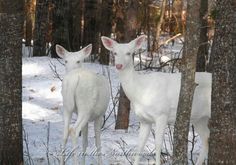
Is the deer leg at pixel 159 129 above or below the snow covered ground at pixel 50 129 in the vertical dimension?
above

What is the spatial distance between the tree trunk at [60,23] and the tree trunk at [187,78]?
12.5m

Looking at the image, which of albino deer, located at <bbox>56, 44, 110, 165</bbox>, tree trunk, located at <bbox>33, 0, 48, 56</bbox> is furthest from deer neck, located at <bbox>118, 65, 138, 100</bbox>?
tree trunk, located at <bbox>33, 0, 48, 56</bbox>

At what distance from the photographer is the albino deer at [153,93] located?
698cm

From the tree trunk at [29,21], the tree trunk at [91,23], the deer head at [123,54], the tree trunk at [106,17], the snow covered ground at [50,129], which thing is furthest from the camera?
the tree trunk at [29,21]

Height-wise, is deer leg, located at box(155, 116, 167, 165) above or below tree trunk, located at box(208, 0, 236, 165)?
below

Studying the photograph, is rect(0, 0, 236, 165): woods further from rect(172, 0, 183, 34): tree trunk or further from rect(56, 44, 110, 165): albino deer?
rect(172, 0, 183, 34): tree trunk

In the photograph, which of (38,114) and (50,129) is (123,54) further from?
(38,114)

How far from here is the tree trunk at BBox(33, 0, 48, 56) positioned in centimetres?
1920

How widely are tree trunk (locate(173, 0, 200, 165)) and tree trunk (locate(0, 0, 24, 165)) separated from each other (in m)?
2.20

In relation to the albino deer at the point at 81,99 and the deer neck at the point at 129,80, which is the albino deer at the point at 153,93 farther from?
the albino deer at the point at 81,99

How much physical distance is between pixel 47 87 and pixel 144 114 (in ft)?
24.7

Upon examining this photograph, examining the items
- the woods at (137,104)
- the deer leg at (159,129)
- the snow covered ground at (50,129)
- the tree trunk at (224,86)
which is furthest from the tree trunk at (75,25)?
the tree trunk at (224,86)

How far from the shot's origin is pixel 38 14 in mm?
19453

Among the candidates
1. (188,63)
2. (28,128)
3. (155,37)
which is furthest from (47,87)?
(155,37)
